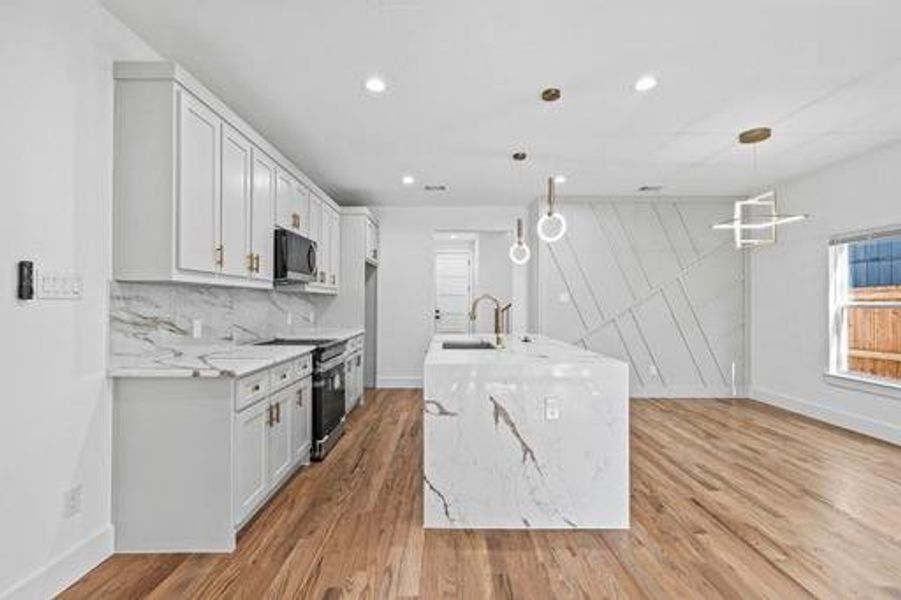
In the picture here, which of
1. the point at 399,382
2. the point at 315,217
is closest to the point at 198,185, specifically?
the point at 315,217

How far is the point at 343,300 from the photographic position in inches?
231

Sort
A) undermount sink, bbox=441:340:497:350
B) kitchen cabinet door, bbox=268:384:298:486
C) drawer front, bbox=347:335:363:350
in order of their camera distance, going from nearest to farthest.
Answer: kitchen cabinet door, bbox=268:384:298:486 → undermount sink, bbox=441:340:497:350 → drawer front, bbox=347:335:363:350

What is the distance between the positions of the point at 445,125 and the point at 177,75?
1.93 metres

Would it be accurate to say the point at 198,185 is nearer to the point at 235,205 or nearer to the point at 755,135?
the point at 235,205

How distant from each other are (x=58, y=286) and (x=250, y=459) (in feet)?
4.06

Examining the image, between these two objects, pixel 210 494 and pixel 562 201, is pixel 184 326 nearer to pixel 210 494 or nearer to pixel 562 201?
pixel 210 494

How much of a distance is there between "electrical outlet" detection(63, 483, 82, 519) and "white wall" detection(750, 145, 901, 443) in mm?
6017

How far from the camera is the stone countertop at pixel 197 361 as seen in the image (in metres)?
2.31

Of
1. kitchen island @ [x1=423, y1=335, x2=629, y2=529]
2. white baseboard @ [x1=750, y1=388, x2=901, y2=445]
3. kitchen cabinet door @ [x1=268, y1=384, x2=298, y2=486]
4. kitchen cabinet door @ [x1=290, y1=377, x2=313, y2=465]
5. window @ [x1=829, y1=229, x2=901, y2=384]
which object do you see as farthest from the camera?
window @ [x1=829, y1=229, x2=901, y2=384]

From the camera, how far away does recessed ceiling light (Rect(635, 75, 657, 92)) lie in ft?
9.72

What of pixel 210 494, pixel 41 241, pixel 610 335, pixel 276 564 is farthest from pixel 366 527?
pixel 610 335

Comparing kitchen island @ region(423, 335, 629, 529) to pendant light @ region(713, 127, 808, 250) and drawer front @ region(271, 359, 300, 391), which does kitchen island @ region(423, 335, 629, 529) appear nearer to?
drawer front @ region(271, 359, 300, 391)

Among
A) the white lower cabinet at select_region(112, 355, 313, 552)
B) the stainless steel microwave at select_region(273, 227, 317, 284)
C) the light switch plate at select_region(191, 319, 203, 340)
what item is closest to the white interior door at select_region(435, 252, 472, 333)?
the stainless steel microwave at select_region(273, 227, 317, 284)

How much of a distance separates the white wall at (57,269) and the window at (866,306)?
6.04m
